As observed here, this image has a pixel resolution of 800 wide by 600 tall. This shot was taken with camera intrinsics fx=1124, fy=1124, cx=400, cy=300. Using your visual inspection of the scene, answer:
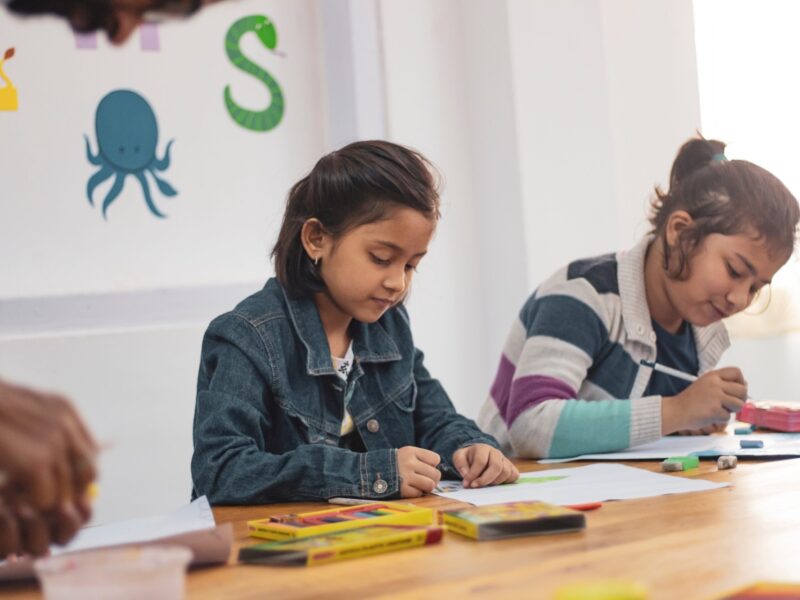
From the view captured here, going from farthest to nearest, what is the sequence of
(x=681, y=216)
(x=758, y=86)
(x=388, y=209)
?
(x=758, y=86)
(x=681, y=216)
(x=388, y=209)

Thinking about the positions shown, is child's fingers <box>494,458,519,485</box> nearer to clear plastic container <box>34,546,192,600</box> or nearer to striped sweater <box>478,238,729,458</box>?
striped sweater <box>478,238,729,458</box>

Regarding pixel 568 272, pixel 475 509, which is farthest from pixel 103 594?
pixel 568 272

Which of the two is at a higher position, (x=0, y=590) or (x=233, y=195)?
(x=233, y=195)

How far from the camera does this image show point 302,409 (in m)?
1.44

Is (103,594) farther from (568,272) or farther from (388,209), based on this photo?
(568,272)

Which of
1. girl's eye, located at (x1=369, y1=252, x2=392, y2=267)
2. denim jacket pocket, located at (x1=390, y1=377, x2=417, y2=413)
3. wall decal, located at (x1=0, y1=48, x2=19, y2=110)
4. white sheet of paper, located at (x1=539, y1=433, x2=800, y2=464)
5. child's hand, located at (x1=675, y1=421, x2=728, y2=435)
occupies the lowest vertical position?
child's hand, located at (x1=675, y1=421, x2=728, y2=435)

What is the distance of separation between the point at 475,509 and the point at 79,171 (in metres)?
1.38

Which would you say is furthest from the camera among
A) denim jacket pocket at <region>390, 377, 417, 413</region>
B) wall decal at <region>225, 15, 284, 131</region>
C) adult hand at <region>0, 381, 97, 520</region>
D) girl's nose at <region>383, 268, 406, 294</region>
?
wall decal at <region>225, 15, 284, 131</region>

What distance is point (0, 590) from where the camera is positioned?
86 centimetres

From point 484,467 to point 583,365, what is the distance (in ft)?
1.41

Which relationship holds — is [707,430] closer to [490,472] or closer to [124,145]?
[490,472]

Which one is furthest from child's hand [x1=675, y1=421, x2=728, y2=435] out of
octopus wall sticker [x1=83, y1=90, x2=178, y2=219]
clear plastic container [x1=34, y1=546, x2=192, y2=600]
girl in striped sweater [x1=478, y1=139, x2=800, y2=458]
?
clear plastic container [x1=34, y1=546, x2=192, y2=600]

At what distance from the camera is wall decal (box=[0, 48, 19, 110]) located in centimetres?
206

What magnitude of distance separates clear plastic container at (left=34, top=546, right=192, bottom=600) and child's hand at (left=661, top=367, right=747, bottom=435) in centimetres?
104
